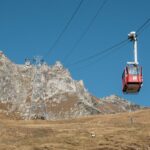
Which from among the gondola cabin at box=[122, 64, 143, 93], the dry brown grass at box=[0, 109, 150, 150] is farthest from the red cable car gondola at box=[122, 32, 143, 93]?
the dry brown grass at box=[0, 109, 150, 150]

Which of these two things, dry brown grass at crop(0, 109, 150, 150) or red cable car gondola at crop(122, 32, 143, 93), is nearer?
red cable car gondola at crop(122, 32, 143, 93)

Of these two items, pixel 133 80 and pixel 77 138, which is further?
pixel 77 138

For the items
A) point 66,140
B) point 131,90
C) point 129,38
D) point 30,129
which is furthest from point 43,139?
point 129,38

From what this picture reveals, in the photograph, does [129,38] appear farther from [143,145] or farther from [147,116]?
[147,116]

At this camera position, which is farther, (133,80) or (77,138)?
(77,138)

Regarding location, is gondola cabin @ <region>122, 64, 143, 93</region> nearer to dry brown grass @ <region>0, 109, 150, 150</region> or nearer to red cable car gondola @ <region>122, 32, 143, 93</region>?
red cable car gondola @ <region>122, 32, 143, 93</region>

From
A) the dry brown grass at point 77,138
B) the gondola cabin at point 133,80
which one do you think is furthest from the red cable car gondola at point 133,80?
the dry brown grass at point 77,138

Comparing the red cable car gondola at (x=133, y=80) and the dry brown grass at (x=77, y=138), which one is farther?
the dry brown grass at (x=77, y=138)

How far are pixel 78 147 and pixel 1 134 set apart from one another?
12618mm

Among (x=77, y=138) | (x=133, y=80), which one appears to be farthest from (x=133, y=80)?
(x=77, y=138)

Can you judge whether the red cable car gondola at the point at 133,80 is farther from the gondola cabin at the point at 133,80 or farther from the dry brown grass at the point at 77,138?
the dry brown grass at the point at 77,138

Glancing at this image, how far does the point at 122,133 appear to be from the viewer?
77562 millimetres

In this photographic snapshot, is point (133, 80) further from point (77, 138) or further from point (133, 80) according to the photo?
point (77, 138)

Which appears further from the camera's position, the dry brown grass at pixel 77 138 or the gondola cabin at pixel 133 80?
the dry brown grass at pixel 77 138
